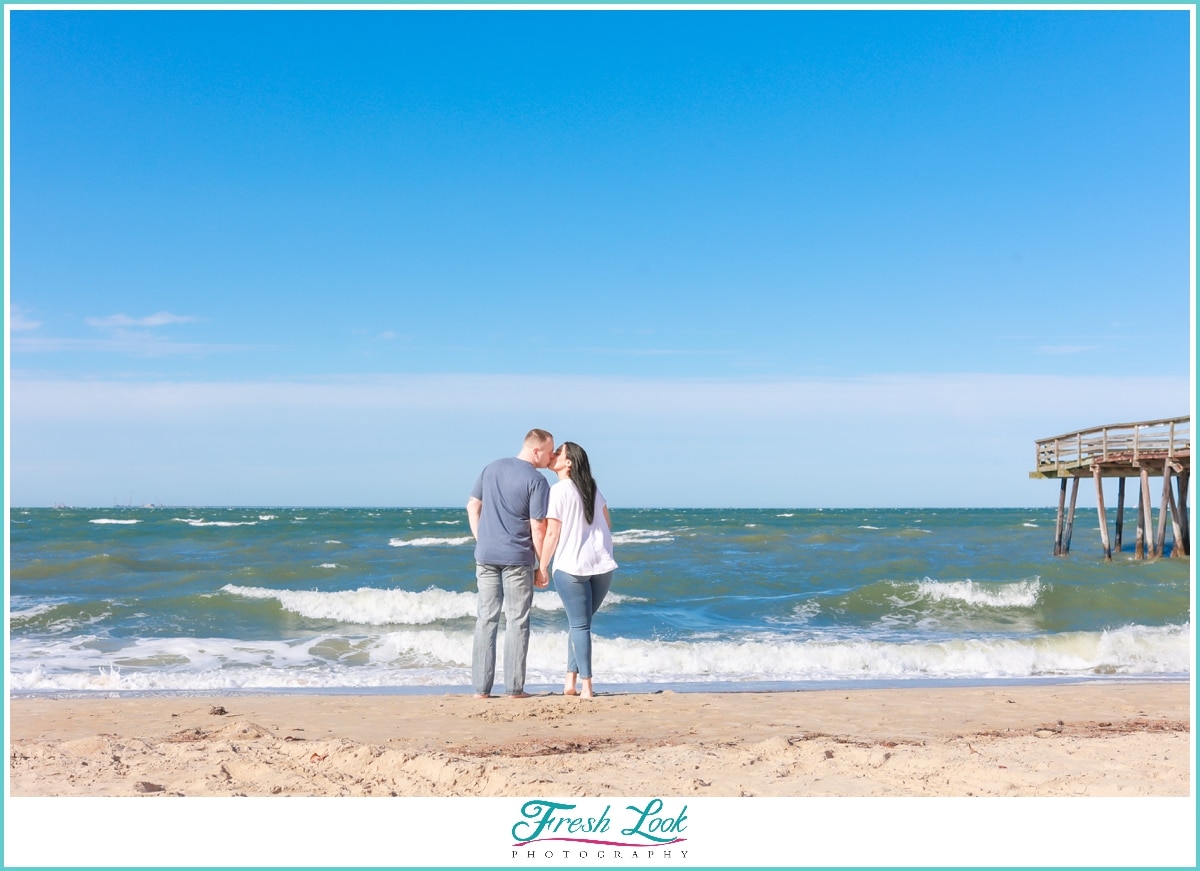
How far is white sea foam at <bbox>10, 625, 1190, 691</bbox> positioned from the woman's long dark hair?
2.72 meters

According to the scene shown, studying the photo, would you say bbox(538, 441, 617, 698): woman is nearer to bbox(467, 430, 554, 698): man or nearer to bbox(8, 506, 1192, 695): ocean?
bbox(467, 430, 554, 698): man

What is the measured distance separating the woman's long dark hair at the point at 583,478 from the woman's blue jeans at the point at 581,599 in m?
0.41

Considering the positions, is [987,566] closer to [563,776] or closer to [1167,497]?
[1167,497]

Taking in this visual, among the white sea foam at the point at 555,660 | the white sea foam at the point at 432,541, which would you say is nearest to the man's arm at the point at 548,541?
the white sea foam at the point at 555,660

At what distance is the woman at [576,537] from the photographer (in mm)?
6574

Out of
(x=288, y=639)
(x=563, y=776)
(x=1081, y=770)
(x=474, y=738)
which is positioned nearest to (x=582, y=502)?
(x=474, y=738)

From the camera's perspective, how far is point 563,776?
464 cm

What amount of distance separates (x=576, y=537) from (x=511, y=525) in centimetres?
45

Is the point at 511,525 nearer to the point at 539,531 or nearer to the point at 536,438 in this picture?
the point at 539,531

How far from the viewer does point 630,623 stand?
1318cm

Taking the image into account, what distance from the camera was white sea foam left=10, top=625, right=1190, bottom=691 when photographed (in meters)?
9.04

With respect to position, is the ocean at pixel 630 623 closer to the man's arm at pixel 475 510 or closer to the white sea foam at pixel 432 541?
the man's arm at pixel 475 510

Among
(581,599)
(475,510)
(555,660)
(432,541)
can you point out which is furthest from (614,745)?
(432,541)
